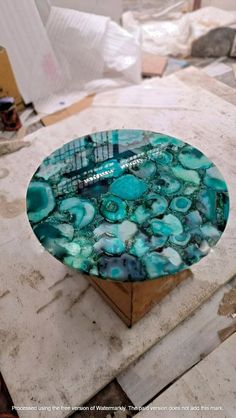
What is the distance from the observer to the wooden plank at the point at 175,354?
3.68ft

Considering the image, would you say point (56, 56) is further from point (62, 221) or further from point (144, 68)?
point (62, 221)

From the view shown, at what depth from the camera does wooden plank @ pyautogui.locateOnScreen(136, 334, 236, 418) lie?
1058 mm

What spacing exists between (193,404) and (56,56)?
240 centimetres

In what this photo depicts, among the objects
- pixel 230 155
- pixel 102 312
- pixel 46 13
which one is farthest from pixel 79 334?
pixel 46 13

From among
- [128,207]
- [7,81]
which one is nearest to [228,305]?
[128,207]

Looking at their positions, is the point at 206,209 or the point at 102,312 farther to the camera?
the point at 102,312

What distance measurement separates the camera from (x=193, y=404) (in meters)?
1.07

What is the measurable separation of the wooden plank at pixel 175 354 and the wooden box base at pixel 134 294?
14cm

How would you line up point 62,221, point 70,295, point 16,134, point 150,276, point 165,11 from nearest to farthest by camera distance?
point 150,276 < point 62,221 < point 70,295 < point 16,134 < point 165,11

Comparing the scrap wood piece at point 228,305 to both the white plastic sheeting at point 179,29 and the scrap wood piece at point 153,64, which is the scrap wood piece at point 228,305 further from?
the white plastic sheeting at point 179,29

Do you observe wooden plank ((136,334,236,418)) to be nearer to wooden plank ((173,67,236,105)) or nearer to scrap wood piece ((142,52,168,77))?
wooden plank ((173,67,236,105))

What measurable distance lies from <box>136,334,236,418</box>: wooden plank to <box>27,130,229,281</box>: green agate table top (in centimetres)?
46

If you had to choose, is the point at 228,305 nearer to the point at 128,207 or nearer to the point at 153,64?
the point at 128,207

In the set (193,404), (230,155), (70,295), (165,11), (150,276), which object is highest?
(165,11)
